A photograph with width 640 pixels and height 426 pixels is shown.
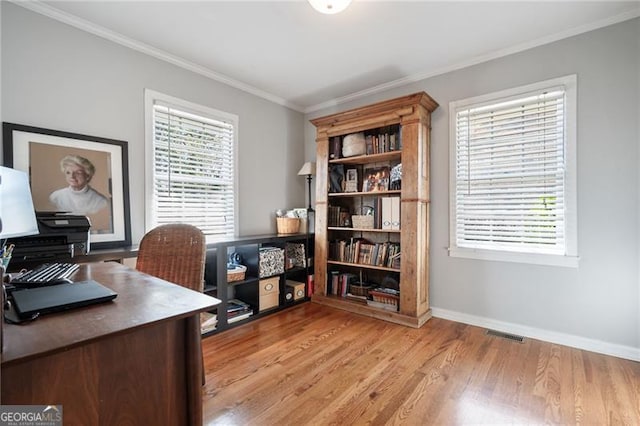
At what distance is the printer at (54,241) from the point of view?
172cm

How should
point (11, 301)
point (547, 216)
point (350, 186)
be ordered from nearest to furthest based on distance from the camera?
point (11, 301)
point (547, 216)
point (350, 186)

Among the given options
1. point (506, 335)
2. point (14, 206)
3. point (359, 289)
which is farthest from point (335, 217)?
point (14, 206)

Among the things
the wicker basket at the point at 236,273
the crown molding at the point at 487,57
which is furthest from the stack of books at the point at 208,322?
the crown molding at the point at 487,57

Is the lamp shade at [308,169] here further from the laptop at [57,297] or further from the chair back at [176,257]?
the laptop at [57,297]

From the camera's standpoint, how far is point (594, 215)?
91.7 inches

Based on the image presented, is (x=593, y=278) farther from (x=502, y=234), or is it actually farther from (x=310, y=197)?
(x=310, y=197)

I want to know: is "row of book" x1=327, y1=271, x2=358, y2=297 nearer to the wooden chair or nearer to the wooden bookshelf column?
the wooden bookshelf column

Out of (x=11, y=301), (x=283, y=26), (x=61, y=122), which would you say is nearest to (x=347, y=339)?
(x=11, y=301)

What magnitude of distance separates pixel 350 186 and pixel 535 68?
1.95 m

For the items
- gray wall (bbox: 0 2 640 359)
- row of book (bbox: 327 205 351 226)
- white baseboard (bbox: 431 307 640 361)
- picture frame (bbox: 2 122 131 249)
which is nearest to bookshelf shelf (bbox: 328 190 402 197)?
row of book (bbox: 327 205 351 226)

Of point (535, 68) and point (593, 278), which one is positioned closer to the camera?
point (593, 278)

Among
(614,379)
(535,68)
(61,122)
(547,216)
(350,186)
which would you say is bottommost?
(614,379)

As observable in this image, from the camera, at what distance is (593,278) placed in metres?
2.34

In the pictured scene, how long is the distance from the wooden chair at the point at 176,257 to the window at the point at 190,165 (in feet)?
2.78
